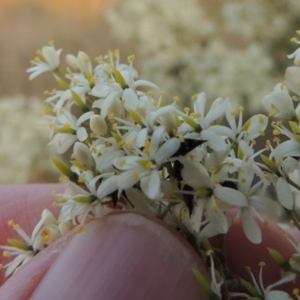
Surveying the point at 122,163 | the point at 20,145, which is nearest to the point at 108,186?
the point at 122,163

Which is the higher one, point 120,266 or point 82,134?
point 82,134

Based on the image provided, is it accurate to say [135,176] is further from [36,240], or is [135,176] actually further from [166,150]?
[36,240]

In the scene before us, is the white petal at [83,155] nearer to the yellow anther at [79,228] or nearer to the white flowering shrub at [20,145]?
the yellow anther at [79,228]

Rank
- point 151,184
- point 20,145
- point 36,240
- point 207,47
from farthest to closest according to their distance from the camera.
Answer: point 207,47 < point 20,145 < point 36,240 < point 151,184

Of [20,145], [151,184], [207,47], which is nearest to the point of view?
[151,184]

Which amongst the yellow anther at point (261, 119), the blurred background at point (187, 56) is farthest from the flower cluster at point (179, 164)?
the blurred background at point (187, 56)

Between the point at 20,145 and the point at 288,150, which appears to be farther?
the point at 20,145

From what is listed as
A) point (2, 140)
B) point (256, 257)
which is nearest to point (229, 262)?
point (256, 257)

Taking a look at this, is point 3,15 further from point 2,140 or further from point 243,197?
point 243,197
